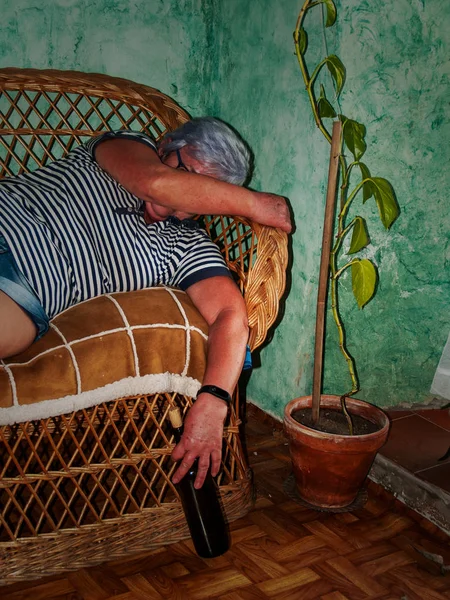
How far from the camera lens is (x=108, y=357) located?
4.23 ft

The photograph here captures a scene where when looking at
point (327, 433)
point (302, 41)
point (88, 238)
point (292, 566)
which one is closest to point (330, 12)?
point (302, 41)

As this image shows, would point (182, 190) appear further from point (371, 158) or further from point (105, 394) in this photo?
point (371, 158)

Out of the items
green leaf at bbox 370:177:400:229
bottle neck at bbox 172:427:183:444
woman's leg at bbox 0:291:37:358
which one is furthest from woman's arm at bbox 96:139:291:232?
bottle neck at bbox 172:427:183:444

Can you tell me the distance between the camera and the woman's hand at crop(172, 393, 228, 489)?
1.27m

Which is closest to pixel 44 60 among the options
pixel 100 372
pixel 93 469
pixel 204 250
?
pixel 204 250

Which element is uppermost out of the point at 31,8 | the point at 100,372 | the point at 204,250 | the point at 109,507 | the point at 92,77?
the point at 31,8

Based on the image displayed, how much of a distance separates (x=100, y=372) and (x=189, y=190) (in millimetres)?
430

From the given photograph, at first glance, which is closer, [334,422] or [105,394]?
[105,394]

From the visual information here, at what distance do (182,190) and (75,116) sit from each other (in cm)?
89

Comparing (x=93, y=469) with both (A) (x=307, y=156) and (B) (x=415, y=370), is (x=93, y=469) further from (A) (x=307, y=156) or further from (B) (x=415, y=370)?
(B) (x=415, y=370)

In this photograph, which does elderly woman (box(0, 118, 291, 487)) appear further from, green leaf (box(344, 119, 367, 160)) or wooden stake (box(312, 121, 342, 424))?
green leaf (box(344, 119, 367, 160))

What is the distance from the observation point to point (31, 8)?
1910 millimetres

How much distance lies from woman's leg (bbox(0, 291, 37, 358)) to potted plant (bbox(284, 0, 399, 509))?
698 mm

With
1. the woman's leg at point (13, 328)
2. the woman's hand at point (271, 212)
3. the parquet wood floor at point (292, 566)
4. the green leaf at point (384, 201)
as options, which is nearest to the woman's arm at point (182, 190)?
the woman's hand at point (271, 212)
